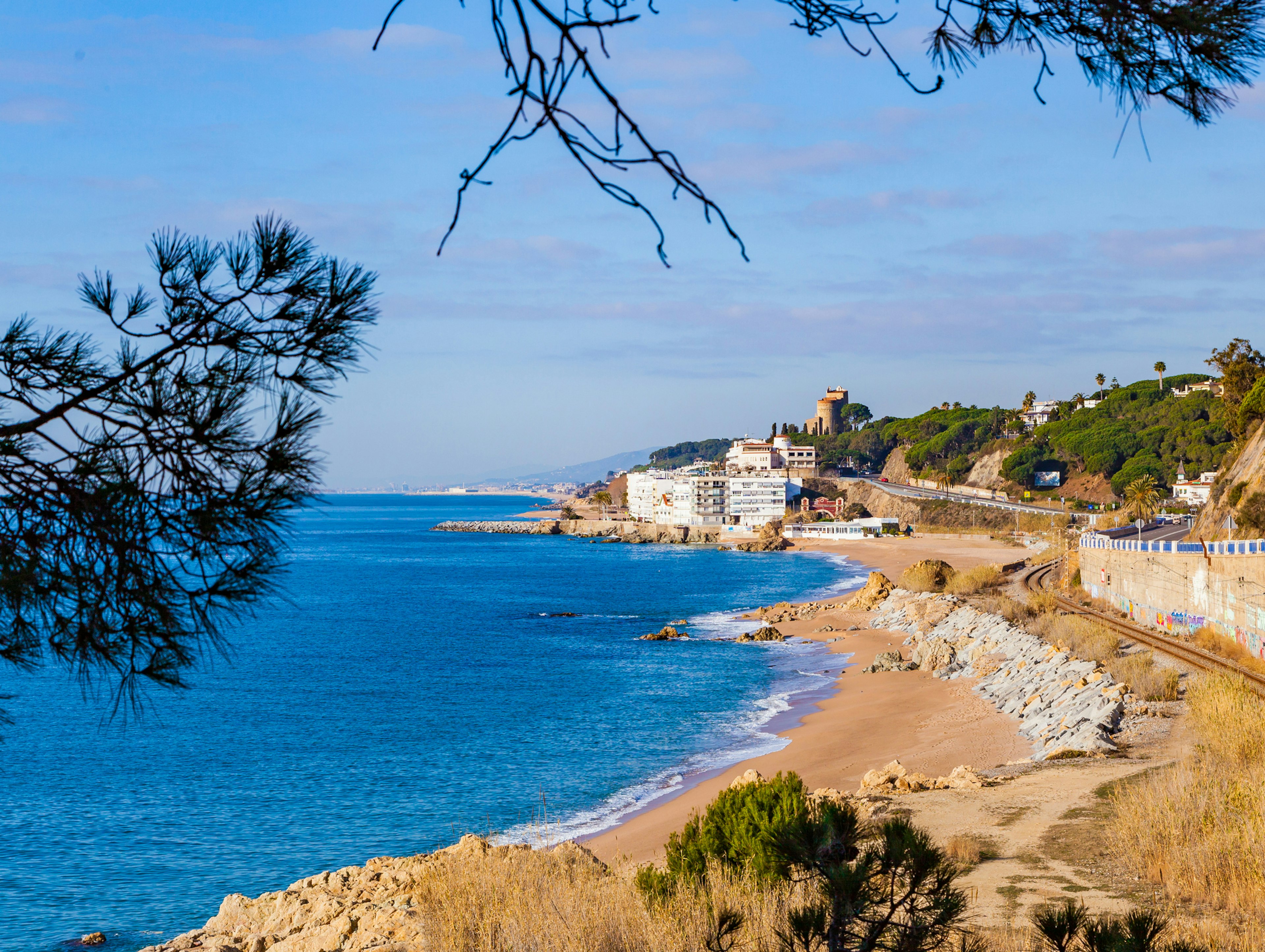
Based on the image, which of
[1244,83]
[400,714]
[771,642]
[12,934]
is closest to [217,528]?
[1244,83]

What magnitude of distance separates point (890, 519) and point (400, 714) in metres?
85.9

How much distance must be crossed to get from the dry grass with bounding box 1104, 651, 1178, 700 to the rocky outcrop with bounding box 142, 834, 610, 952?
434 inches

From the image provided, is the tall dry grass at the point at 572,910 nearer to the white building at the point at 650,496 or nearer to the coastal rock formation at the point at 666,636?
the coastal rock formation at the point at 666,636

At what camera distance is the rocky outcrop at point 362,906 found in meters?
7.78

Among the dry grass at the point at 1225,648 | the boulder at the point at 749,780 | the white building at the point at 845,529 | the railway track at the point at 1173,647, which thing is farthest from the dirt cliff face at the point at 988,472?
the boulder at the point at 749,780

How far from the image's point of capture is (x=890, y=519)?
104938 mm

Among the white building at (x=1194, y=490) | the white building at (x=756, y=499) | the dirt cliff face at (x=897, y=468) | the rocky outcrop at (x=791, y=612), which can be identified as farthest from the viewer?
the dirt cliff face at (x=897, y=468)

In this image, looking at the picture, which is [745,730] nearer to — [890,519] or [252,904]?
[252,904]

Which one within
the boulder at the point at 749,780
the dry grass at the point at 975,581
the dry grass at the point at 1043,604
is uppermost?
the boulder at the point at 749,780

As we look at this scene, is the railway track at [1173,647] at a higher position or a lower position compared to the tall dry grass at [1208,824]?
lower

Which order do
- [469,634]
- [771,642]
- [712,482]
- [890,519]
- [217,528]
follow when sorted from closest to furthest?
1. [217,528]
2. [771,642]
3. [469,634]
4. [890,519]
5. [712,482]

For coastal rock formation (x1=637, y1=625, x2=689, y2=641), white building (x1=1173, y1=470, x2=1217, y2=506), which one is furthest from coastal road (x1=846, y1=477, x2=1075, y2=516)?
coastal rock formation (x1=637, y1=625, x2=689, y2=641)

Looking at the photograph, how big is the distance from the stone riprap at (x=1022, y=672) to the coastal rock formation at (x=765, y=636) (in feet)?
13.8

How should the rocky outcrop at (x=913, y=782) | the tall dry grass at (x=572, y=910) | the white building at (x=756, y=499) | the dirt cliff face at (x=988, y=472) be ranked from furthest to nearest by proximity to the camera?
the white building at (x=756, y=499), the dirt cliff face at (x=988, y=472), the rocky outcrop at (x=913, y=782), the tall dry grass at (x=572, y=910)
